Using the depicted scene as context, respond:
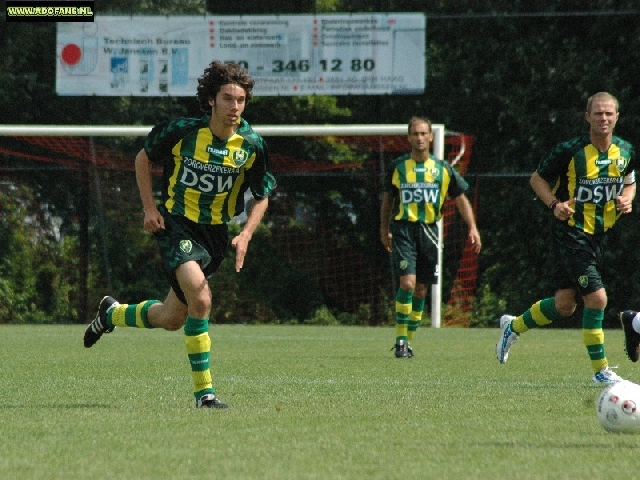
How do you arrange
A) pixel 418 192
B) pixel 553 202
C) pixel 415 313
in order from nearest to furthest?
pixel 553 202
pixel 418 192
pixel 415 313

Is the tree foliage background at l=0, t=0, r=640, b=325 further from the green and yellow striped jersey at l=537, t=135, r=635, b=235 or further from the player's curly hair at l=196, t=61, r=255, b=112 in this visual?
the player's curly hair at l=196, t=61, r=255, b=112

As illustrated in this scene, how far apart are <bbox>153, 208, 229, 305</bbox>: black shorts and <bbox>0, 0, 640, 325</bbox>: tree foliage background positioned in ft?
42.0

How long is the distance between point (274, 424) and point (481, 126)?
17.4m

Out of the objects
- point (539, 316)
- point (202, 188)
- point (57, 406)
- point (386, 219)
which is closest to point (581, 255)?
point (539, 316)

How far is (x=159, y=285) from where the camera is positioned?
2045cm

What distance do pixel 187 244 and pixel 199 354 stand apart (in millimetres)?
571

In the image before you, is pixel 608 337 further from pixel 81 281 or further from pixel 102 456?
pixel 102 456

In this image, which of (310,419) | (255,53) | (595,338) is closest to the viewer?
(310,419)

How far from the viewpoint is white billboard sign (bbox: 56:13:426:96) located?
63.2 ft

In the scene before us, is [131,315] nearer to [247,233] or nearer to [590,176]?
[247,233]

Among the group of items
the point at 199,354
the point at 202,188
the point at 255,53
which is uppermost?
the point at 255,53

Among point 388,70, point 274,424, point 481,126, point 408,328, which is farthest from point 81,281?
point 274,424

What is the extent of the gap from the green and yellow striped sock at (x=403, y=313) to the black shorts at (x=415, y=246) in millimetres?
202

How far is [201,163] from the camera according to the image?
21.6ft
